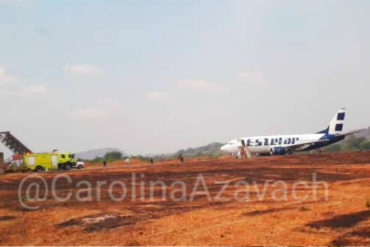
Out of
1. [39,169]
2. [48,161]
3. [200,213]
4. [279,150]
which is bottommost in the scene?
[200,213]

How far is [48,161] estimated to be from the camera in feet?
180

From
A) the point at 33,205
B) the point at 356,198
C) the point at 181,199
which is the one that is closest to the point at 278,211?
the point at 356,198

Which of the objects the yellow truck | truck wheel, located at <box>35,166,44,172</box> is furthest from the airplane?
truck wheel, located at <box>35,166,44,172</box>

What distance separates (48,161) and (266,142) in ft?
104

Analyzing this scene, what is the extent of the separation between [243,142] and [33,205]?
4653 cm

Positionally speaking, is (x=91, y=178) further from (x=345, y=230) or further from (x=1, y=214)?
(x=345, y=230)

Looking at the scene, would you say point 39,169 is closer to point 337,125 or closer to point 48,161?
point 48,161

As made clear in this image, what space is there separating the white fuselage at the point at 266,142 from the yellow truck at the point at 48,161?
76.4 ft

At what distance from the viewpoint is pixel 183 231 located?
54.8 ft

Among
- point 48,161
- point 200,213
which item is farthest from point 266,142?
point 200,213

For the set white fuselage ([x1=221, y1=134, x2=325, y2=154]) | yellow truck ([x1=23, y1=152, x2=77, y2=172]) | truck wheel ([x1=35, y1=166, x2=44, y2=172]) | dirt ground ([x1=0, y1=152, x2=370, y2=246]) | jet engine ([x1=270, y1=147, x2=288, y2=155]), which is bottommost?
dirt ground ([x1=0, y1=152, x2=370, y2=246])

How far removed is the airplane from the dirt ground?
117 ft

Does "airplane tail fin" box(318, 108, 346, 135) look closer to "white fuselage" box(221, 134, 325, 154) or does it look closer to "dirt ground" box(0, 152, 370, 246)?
"white fuselage" box(221, 134, 325, 154)

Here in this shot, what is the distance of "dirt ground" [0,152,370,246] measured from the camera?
51.2ft
